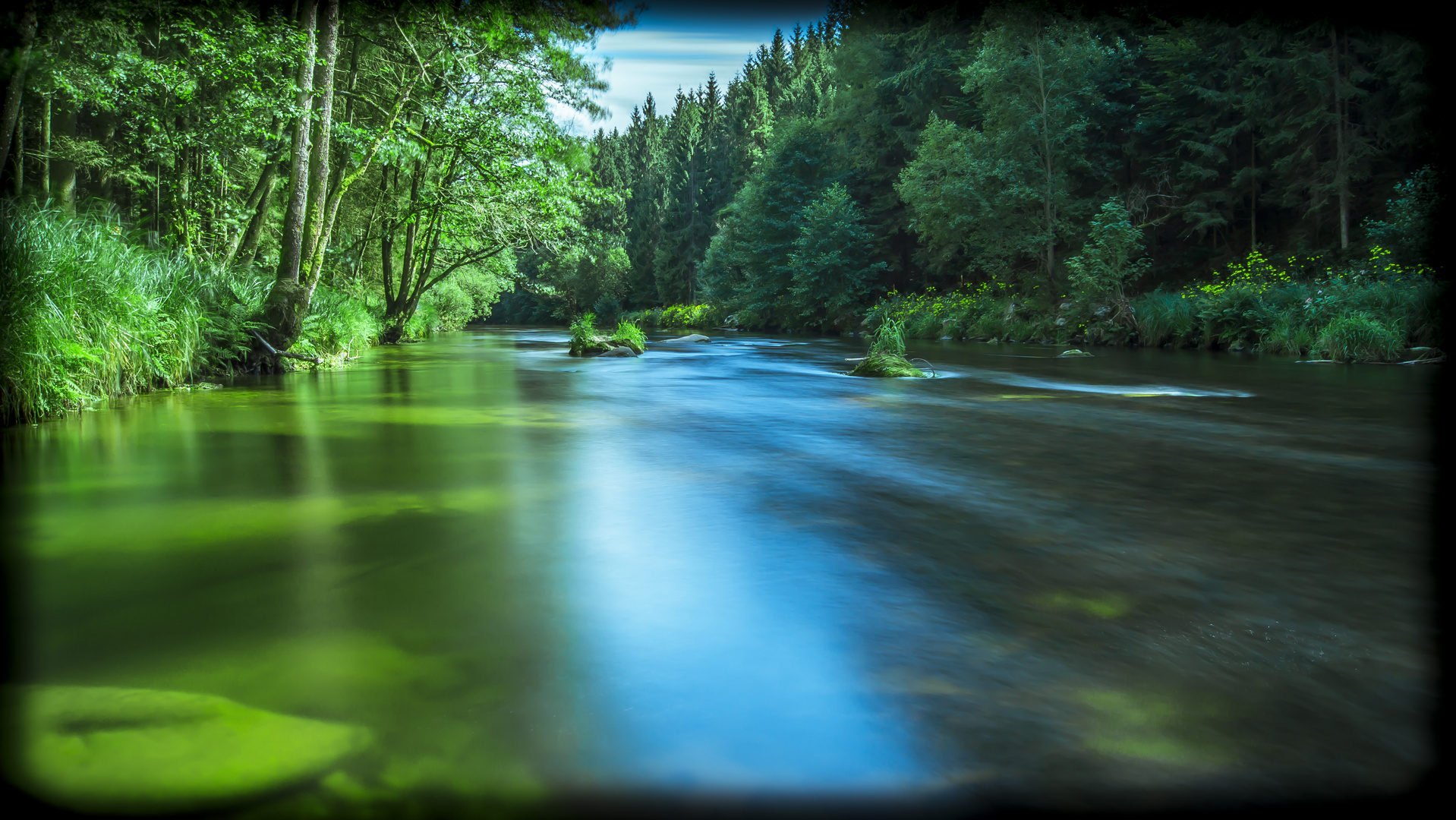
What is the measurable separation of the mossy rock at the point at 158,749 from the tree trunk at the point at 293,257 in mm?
12664

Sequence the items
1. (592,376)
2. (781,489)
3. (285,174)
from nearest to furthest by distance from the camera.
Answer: (781,489) → (592,376) → (285,174)

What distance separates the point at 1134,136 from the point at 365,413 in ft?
Result: 90.4

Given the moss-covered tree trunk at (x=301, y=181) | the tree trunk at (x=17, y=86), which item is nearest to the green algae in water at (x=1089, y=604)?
the tree trunk at (x=17, y=86)

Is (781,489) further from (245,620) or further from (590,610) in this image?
(245,620)

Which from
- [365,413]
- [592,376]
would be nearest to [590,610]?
[365,413]

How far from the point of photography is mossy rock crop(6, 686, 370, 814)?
1.80 meters

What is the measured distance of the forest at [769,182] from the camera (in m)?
9.98

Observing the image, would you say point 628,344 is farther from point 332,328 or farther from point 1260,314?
point 1260,314

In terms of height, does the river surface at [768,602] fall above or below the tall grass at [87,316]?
below

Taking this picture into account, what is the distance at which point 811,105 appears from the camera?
55594 millimetres

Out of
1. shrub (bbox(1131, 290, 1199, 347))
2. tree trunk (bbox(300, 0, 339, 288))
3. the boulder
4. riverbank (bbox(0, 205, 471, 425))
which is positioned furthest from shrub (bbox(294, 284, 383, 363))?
shrub (bbox(1131, 290, 1199, 347))

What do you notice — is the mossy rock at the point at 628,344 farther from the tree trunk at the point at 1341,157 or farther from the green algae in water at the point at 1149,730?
the green algae in water at the point at 1149,730

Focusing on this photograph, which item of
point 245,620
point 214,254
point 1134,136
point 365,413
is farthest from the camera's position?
point 1134,136

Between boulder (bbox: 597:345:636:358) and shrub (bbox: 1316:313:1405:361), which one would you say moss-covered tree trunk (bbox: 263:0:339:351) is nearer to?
boulder (bbox: 597:345:636:358)
